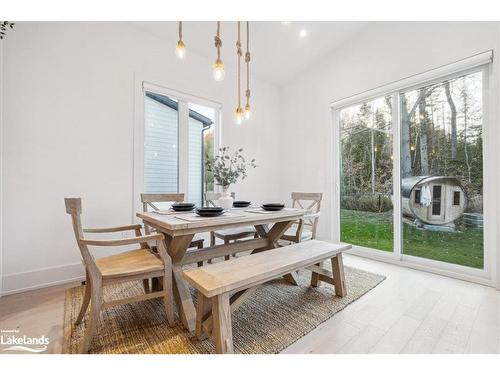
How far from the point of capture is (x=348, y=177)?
3613mm

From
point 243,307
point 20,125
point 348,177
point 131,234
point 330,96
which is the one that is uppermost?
point 330,96

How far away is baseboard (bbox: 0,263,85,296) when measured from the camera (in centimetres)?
219

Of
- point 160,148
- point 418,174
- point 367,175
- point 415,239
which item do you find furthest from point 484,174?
point 160,148

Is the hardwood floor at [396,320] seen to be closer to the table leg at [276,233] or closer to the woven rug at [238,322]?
the woven rug at [238,322]

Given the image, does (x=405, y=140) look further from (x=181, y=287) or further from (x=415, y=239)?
(x=181, y=287)

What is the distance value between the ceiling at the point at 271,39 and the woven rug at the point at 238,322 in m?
3.15

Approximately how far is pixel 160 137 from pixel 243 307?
7.87ft

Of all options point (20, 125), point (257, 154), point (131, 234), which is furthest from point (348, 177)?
point (20, 125)

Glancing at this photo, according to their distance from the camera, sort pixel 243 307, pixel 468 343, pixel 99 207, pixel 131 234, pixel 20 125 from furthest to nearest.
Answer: pixel 131 234 < pixel 99 207 < pixel 20 125 < pixel 243 307 < pixel 468 343

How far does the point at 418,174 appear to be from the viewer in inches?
114

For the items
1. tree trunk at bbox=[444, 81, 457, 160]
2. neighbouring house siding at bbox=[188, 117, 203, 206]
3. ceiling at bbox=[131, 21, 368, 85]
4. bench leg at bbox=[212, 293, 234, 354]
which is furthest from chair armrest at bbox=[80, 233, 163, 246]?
tree trunk at bbox=[444, 81, 457, 160]

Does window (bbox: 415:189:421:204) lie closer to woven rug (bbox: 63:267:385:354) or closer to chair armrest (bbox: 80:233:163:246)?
woven rug (bbox: 63:267:385:354)

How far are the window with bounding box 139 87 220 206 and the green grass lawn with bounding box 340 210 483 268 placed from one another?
229cm
